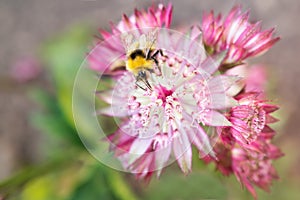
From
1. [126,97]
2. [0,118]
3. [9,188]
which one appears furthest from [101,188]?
[0,118]

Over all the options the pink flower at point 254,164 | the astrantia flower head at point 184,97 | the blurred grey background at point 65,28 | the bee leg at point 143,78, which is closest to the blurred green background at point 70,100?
the blurred grey background at point 65,28

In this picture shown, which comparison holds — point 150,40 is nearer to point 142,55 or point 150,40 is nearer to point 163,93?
point 142,55

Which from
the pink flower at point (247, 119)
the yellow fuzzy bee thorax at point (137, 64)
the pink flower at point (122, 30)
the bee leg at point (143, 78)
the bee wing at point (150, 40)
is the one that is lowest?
the pink flower at point (247, 119)

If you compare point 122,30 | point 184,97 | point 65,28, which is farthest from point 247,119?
point 65,28

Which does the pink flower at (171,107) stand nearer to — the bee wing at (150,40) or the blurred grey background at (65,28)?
the bee wing at (150,40)

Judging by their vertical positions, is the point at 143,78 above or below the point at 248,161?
A: above

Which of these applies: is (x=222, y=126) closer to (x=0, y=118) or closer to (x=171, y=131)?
(x=171, y=131)

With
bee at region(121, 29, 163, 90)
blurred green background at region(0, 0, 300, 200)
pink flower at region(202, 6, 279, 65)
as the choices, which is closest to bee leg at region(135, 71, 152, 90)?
bee at region(121, 29, 163, 90)

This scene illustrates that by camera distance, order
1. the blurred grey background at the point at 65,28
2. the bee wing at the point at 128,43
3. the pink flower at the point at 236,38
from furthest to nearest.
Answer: the blurred grey background at the point at 65,28 < the pink flower at the point at 236,38 < the bee wing at the point at 128,43
